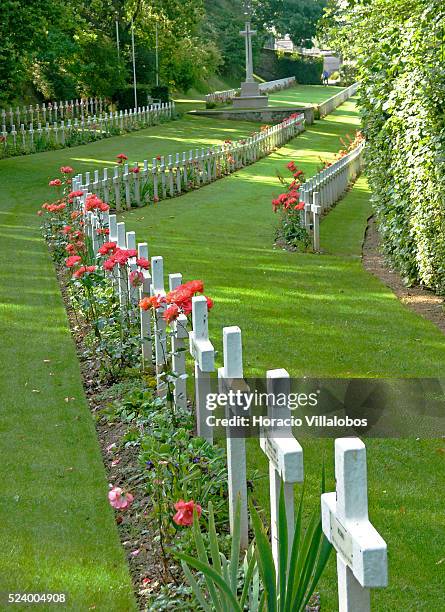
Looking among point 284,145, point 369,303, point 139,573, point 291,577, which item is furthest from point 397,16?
point 284,145

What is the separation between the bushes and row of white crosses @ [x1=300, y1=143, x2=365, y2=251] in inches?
2295

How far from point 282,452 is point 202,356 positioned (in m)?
1.68

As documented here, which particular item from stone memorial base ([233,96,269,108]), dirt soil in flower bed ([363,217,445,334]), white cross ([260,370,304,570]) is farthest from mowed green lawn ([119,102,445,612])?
stone memorial base ([233,96,269,108])

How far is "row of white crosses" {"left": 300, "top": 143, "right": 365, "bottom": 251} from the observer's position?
52.9 ft

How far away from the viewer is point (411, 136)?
11.7 meters

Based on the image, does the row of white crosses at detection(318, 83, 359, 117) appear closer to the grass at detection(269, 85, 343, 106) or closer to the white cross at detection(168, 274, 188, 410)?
the grass at detection(269, 85, 343, 106)

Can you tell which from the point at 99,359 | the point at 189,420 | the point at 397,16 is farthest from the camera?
the point at 397,16

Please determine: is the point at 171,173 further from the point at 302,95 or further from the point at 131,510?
the point at 302,95

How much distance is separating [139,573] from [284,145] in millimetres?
32016

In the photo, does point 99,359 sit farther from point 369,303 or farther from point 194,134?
point 194,134

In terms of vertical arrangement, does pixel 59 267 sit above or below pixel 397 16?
below

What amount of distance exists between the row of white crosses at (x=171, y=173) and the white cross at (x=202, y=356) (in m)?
11.0

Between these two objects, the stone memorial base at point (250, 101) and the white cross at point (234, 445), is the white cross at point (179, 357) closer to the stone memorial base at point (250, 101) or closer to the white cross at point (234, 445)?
the white cross at point (234, 445)

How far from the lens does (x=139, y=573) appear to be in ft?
16.6
